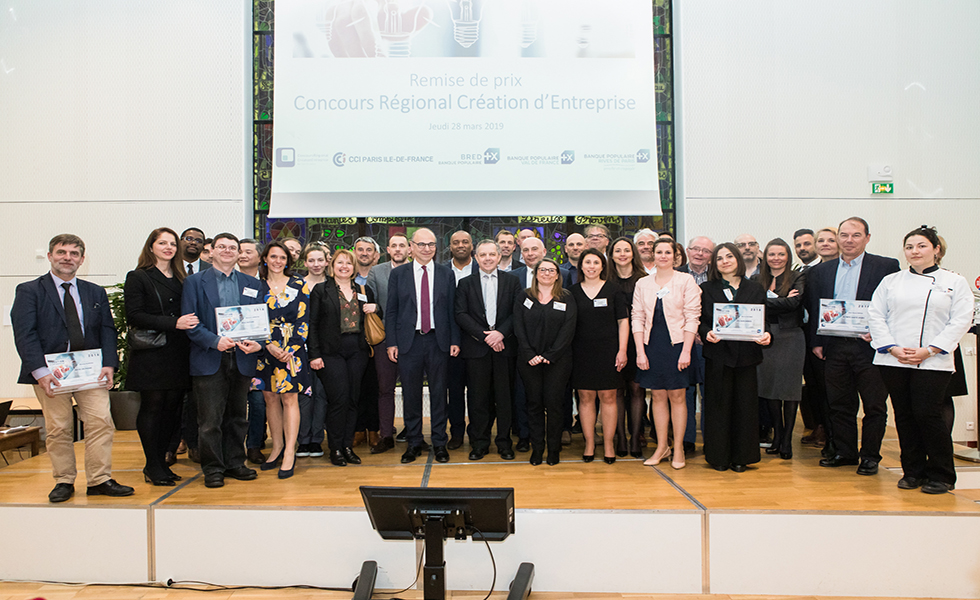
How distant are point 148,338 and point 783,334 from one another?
159 inches

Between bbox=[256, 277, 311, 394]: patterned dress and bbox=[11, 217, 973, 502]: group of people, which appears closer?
bbox=[11, 217, 973, 502]: group of people

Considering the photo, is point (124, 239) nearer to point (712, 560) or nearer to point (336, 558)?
point (336, 558)

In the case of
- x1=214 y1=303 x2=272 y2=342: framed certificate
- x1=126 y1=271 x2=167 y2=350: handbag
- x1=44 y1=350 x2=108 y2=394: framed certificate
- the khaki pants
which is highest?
x1=214 y1=303 x2=272 y2=342: framed certificate

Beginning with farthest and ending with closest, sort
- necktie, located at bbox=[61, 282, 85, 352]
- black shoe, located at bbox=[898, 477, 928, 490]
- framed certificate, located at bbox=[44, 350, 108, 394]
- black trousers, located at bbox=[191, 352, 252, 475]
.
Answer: black trousers, located at bbox=[191, 352, 252, 475], black shoe, located at bbox=[898, 477, 928, 490], necktie, located at bbox=[61, 282, 85, 352], framed certificate, located at bbox=[44, 350, 108, 394]

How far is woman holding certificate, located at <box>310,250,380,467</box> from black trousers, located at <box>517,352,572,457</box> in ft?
3.62

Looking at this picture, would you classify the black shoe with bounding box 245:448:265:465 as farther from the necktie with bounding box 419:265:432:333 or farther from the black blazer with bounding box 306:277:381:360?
the necktie with bounding box 419:265:432:333

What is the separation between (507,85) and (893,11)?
13.7ft

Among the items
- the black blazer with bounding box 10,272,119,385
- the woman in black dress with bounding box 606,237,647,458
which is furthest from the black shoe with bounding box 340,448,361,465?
the woman in black dress with bounding box 606,237,647,458

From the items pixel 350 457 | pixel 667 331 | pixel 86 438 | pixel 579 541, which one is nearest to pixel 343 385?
pixel 350 457

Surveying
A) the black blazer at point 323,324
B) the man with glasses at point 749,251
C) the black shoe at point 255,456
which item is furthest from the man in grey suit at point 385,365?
the man with glasses at point 749,251

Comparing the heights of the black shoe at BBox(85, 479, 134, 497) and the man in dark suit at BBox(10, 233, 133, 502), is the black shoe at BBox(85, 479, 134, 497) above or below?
below

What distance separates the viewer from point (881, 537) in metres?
2.94

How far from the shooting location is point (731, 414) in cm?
382

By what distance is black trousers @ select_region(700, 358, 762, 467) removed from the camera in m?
3.76
